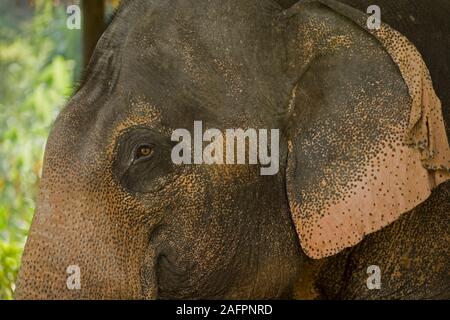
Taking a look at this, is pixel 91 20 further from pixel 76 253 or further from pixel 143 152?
pixel 76 253

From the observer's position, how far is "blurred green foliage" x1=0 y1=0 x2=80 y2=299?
7215mm

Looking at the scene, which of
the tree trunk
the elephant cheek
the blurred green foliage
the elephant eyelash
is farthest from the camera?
the blurred green foliage

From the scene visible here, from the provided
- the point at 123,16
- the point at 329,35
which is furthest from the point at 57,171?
the point at 329,35

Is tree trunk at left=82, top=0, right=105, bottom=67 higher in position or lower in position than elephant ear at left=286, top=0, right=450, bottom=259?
higher

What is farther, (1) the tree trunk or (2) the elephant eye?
(1) the tree trunk

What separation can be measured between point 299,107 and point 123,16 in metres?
0.67

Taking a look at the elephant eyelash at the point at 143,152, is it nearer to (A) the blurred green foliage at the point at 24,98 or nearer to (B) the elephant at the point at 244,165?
(B) the elephant at the point at 244,165

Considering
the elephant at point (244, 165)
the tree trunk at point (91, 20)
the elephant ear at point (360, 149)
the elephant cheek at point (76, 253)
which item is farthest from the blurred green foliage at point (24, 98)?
the elephant ear at point (360, 149)

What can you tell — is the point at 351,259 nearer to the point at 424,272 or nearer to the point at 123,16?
the point at 424,272

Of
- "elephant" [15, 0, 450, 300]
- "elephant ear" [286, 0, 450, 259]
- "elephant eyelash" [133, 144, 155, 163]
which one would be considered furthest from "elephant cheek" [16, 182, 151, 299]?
"elephant ear" [286, 0, 450, 259]

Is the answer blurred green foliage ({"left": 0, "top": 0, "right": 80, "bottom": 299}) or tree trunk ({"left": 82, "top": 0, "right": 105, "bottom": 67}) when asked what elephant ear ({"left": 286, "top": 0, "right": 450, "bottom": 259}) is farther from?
tree trunk ({"left": 82, "top": 0, "right": 105, "bottom": 67})

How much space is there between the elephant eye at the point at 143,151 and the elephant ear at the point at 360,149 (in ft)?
1.56

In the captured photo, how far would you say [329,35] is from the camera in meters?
4.37
